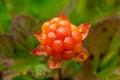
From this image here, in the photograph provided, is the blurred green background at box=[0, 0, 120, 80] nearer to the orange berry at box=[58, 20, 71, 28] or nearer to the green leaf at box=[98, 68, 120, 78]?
the green leaf at box=[98, 68, 120, 78]

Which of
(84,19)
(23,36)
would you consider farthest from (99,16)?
(23,36)

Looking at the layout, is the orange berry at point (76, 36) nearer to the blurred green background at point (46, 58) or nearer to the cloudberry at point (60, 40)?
the cloudberry at point (60, 40)

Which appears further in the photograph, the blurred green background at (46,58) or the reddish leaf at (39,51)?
the blurred green background at (46,58)

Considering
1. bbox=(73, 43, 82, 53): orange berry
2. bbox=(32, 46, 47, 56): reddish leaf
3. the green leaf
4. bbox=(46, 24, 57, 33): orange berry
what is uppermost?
bbox=(46, 24, 57, 33): orange berry

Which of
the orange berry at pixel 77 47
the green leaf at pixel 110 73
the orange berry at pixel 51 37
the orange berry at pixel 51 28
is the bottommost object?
the green leaf at pixel 110 73

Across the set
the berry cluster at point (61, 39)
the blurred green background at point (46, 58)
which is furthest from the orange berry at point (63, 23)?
the blurred green background at point (46, 58)

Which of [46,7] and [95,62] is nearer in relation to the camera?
[95,62]

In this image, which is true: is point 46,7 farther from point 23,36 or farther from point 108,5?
point 23,36

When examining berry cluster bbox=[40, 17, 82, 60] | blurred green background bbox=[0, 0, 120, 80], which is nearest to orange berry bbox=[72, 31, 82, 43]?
berry cluster bbox=[40, 17, 82, 60]
